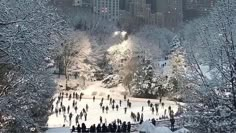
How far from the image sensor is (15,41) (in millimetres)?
7117

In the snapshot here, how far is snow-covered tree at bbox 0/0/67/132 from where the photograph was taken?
7.26 m

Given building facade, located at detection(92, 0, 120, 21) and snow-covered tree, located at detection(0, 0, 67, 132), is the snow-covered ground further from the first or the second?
building facade, located at detection(92, 0, 120, 21)

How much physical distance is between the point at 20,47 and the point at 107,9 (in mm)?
112830

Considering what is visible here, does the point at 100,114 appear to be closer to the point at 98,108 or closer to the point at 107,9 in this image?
the point at 98,108

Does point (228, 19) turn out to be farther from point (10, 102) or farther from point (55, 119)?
point (55, 119)

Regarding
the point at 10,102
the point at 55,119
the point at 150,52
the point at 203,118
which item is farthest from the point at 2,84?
the point at 150,52

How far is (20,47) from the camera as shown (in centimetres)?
741

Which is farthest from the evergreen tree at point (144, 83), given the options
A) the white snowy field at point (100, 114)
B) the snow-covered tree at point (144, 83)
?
the white snowy field at point (100, 114)

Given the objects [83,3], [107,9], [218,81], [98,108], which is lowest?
[98,108]

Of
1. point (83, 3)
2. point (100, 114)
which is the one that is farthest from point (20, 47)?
point (83, 3)

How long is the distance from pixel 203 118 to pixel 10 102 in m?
3.46

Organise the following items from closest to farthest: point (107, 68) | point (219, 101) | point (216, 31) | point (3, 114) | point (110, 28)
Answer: point (219, 101)
point (216, 31)
point (3, 114)
point (107, 68)
point (110, 28)

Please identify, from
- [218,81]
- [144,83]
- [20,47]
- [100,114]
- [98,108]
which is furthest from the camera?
[144,83]

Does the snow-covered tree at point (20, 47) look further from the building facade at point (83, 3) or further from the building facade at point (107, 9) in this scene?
the building facade at point (83, 3)
